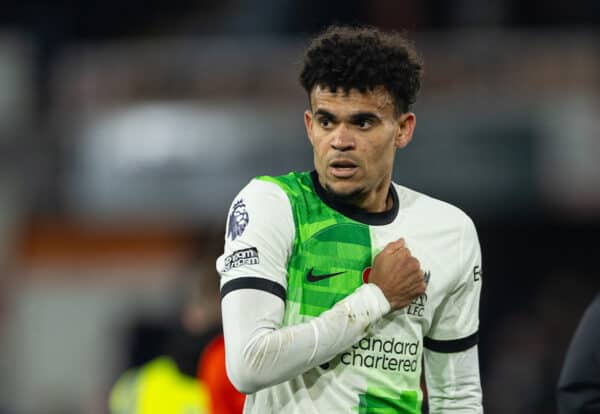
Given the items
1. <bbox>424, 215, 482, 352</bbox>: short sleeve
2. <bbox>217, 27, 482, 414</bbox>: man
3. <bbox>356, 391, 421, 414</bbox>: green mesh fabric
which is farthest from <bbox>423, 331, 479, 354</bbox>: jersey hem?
Result: <bbox>356, 391, 421, 414</bbox>: green mesh fabric

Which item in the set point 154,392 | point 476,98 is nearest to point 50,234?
point 476,98

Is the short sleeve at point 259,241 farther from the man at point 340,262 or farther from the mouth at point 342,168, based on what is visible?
the mouth at point 342,168

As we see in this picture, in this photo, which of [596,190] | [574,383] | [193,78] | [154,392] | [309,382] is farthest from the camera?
[193,78]

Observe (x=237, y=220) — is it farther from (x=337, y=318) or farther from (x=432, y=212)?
(x=432, y=212)

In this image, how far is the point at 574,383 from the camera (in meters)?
4.52

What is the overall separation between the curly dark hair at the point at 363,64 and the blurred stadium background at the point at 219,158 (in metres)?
7.49

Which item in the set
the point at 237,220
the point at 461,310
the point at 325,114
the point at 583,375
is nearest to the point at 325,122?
the point at 325,114

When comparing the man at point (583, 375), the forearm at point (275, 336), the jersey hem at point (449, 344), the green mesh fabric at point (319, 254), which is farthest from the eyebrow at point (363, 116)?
the man at point (583, 375)

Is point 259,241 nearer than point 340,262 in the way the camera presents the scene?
Yes

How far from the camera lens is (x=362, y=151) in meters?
3.81

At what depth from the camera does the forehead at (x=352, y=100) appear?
3779 millimetres

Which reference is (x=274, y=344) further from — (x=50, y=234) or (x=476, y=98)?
(x=50, y=234)

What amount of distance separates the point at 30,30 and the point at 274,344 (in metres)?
11.4

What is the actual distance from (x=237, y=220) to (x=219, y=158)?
923cm
